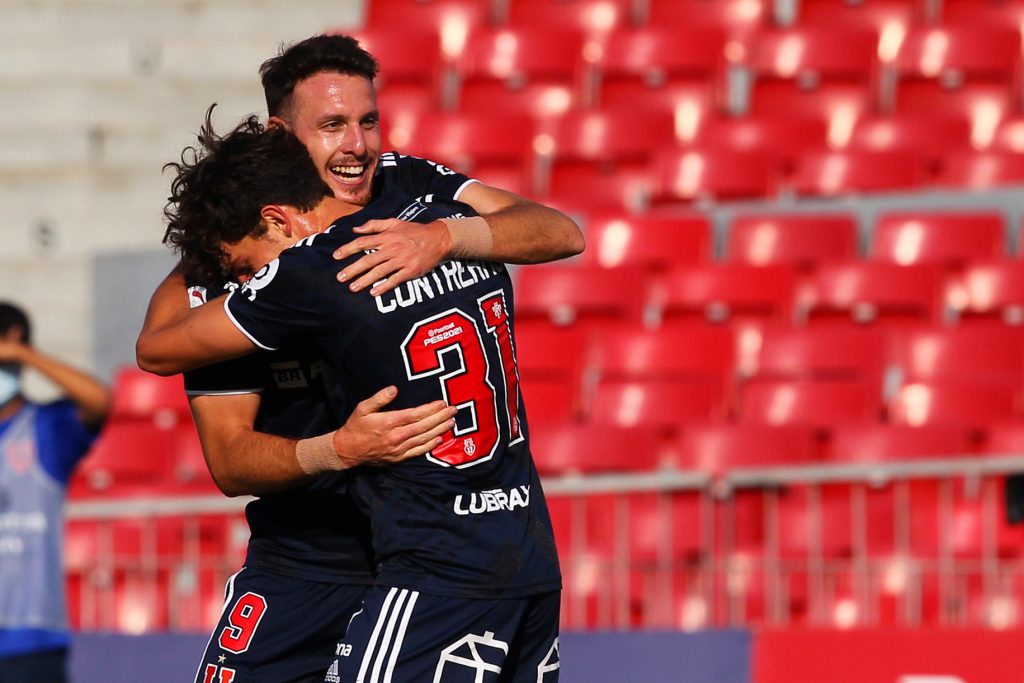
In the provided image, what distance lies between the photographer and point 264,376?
167 inches

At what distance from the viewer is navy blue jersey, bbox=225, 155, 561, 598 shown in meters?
3.79

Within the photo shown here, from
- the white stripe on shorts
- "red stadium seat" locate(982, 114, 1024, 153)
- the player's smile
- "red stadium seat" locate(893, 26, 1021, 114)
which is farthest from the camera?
"red stadium seat" locate(893, 26, 1021, 114)

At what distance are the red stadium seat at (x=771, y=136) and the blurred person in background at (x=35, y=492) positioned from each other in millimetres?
5786

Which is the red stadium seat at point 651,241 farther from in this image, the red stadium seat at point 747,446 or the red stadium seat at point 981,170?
the red stadium seat at point 747,446

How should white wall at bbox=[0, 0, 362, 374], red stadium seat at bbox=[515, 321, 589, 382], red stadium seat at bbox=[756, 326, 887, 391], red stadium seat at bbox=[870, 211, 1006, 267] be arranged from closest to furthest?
red stadium seat at bbox=[756, 326, 887, 391] → red stadium seat at bbox=[515, 321, 589, 382] → red stadium seat at bbox=[870, 211, 1006, 267] → white wall at bbox=[0, 0, 362, 374]

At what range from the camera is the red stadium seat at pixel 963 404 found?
28.7 feet

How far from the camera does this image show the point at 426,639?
376 cm

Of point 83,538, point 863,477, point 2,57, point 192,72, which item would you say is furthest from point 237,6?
point 863,477

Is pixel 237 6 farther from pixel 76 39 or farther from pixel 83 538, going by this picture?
pixel 83 538

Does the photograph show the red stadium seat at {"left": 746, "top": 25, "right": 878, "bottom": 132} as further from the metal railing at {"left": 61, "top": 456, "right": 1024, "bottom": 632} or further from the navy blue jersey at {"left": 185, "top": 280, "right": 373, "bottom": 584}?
the navy blue jersey at {"left": 185, "top": 280, "right": 373, "bottom": 584}

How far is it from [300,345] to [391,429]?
32 cm

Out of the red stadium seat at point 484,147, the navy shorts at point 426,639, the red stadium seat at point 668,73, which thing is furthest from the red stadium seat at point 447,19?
the navy shorts at point 426,639

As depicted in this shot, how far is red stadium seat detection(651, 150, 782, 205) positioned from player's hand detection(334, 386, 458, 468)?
7.44m

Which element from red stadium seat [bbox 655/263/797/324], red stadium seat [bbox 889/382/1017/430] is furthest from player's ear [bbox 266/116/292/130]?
red stadium seat [bbox 655/263/797/324]
